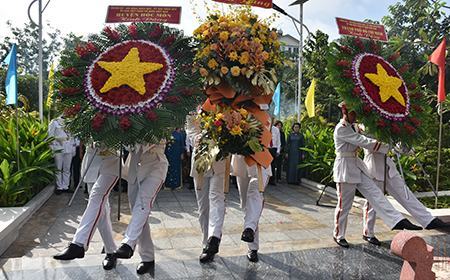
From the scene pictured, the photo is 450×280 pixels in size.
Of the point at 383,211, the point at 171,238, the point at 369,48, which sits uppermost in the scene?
the point at 369,48

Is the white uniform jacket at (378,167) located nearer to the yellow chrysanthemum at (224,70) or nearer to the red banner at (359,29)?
the red banner at (359,29)

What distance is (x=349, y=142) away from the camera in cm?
491

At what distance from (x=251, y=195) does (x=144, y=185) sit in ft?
3.89

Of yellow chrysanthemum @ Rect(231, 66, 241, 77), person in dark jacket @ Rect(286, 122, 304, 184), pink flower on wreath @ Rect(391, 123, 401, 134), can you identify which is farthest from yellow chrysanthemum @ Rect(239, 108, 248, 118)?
person in dark jacket @ Rect(286, 122, 304, 184)

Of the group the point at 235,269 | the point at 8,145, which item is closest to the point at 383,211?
the point at 235,269

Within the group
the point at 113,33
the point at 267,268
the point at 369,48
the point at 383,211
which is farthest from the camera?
the point at 369,48

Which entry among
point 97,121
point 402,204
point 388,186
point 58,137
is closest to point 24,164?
point 58,137

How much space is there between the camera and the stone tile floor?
3.88 meters

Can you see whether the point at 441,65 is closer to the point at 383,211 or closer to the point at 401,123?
the point at 401,123

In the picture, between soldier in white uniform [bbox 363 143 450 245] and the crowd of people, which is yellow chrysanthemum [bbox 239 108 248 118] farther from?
soldier in white uniform [bbox 363 143 450 245]

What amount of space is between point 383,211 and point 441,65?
376 cm

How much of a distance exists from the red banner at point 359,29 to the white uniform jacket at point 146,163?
3.29 metres

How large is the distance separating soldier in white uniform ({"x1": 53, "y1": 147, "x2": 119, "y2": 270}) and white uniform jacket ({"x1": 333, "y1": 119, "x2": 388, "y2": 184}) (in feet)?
8.92

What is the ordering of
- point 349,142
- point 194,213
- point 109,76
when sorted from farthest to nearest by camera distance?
point 194,213
point 349,142
point 109,76
